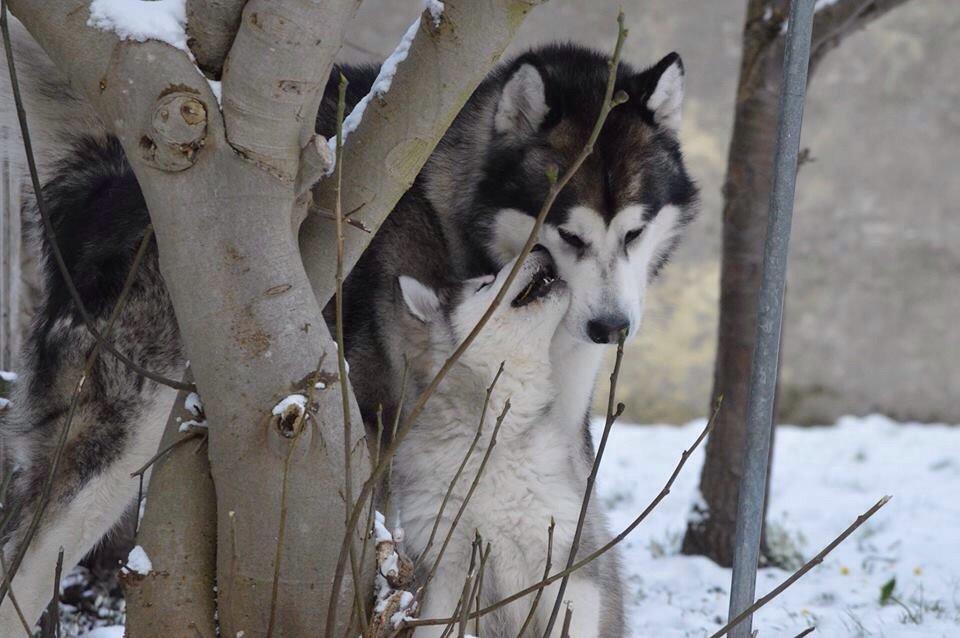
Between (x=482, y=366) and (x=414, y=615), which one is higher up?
(x=482, y=366)

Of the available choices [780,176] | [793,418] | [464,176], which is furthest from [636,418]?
[780,176]

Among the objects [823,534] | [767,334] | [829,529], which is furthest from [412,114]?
[829,529]

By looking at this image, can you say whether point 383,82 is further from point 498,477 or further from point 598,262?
point 498,477

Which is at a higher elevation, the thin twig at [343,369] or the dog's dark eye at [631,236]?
the dog's dark eye at [631,236]

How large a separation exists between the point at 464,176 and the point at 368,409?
743 mm

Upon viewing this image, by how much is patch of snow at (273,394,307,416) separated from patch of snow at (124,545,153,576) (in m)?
0.44

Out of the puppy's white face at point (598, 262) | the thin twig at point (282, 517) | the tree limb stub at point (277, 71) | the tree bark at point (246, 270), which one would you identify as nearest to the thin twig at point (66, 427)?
the tree bark at point (246, 270)

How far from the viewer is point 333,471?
6.78 feet

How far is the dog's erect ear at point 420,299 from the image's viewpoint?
114 inches

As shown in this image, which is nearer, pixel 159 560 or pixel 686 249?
pixel 159 560

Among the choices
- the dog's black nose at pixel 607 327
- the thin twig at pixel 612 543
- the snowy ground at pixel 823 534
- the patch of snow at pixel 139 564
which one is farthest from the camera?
the snowy ground at pixel 823 534

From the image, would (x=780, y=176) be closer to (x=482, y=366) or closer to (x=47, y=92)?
(x=482, y=366)

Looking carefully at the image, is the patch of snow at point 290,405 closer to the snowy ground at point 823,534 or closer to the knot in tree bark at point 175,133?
the knot in tree bark at point 175,133

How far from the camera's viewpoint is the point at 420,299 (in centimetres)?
289
